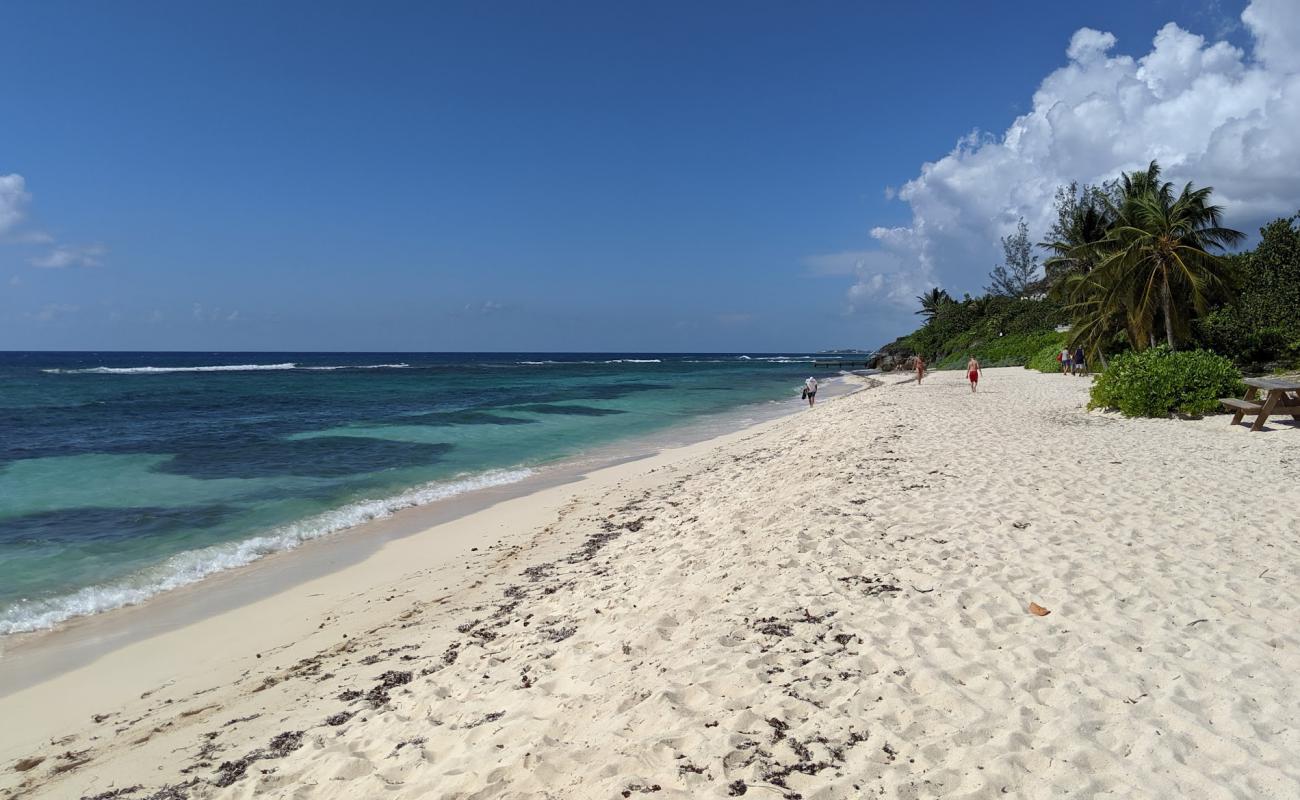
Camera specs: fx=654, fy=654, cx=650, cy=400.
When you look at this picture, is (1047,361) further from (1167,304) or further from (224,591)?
(224,591)

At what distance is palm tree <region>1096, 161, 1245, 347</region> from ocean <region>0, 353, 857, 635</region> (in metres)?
13.6

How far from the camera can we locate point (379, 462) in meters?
Answer: 16.3

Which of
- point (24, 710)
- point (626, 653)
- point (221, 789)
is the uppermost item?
point (626, 653)

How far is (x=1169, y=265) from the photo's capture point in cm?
2098

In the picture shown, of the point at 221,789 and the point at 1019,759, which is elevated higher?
the point at 1019,759

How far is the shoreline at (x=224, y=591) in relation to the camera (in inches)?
245

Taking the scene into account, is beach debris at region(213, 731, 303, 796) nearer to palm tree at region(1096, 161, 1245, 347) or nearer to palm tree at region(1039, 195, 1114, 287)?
palm tree at region(1096, 161, 1245, 347)

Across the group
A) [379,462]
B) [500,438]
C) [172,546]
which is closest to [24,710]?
[172,546]

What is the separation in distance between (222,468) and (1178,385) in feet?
71.9

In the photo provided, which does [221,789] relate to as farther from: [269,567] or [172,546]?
[172,546]

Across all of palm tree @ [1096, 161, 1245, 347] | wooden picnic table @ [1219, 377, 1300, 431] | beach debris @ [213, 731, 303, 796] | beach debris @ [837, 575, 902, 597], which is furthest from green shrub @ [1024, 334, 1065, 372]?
beach debris @ [213, 731, 303, 796]

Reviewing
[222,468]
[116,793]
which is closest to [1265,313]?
[116,793]

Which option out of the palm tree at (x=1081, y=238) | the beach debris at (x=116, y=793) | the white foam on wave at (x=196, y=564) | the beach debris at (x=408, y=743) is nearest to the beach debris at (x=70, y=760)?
the beach debris at (x=116, y=793)

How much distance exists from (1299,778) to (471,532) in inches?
352
